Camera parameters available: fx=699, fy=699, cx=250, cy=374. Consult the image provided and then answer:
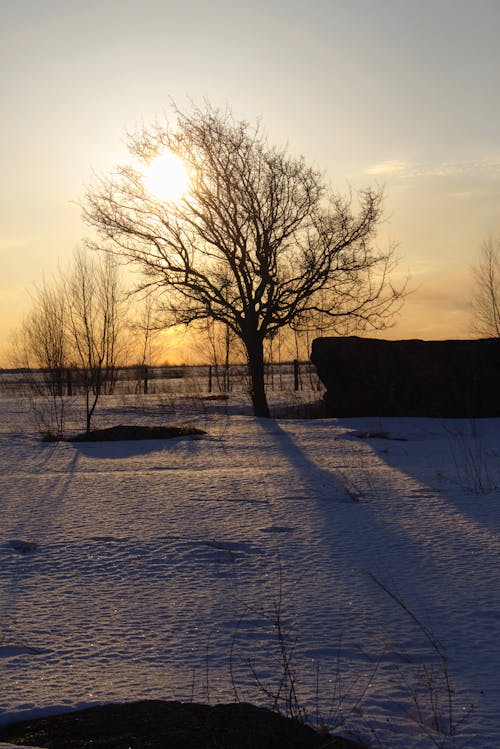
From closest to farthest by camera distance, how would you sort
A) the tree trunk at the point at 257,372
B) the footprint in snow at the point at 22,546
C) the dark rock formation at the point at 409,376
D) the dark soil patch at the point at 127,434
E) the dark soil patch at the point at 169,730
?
1. the dark soil patch at the point at 169,730
2. the footprint in snow at the point at 22,546
3. the dark soil patch at the point at 127,434
4. the dark rock formation at the point at 409,376
5. the tree trunk at the point at 257,372

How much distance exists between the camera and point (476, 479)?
631 centimetres

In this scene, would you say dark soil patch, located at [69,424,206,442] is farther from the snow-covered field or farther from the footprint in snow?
the footprint in snow

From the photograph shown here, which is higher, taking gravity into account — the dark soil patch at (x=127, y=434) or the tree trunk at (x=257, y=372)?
the tree trunk at (x=257, y=372)

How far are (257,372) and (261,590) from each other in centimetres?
1104

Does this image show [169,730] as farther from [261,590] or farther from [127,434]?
[127,434]

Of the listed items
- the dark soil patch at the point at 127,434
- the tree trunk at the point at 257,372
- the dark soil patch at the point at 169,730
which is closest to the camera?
the dark soil patch at the point at 169,730

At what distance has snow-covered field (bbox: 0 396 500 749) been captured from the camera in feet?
7.77

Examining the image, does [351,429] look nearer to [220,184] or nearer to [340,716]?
[220,184]

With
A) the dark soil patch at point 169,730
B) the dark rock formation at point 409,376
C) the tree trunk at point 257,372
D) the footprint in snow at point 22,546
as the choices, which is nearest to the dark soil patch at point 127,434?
the dark rock formation at point 409,376

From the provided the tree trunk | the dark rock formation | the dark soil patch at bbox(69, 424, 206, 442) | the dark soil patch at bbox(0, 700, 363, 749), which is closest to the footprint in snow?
the dark soil patch at bbox(0, 700, 363, 749)

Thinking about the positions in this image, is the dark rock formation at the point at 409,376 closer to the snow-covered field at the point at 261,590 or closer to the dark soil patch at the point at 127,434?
the dark soil patch at the point at 127,434

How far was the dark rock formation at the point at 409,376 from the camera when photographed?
1280 centimetres

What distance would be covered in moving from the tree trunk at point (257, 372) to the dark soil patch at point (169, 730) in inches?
474

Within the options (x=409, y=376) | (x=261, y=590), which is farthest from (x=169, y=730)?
(x=409, y=376)
